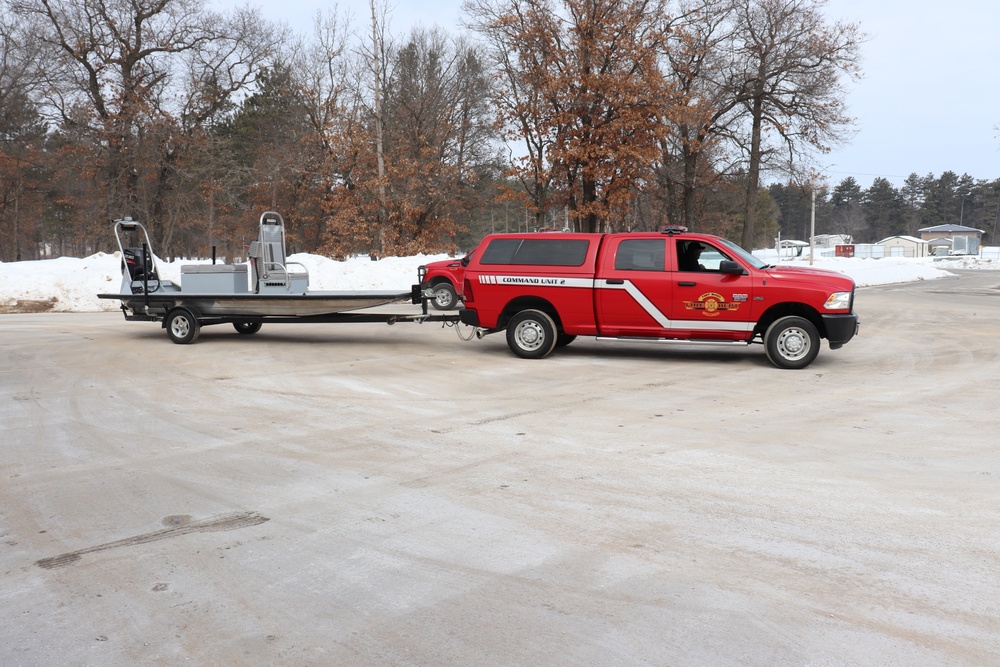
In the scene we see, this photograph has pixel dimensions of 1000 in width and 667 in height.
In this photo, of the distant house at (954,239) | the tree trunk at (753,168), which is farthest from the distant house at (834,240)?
the tree trunk at (753,168)

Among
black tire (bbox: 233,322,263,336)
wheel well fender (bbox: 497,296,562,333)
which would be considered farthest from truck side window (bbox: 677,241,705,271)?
black tire (bbox: 233,322,263,336)

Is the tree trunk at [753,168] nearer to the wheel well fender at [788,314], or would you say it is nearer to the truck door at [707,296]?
the truck door at [707,296]

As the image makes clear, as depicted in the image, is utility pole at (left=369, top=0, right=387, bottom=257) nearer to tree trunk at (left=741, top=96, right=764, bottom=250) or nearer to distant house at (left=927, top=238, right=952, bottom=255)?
tree trunk at (left=741, top=96, right=764, bottom=250)

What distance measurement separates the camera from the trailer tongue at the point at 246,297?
12.9 meters

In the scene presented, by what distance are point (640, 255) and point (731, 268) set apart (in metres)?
1.31

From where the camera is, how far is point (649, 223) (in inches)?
2168

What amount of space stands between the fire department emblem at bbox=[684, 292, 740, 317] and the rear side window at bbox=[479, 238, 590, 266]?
5.89ft

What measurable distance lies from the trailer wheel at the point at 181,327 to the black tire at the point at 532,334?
5.60 meters

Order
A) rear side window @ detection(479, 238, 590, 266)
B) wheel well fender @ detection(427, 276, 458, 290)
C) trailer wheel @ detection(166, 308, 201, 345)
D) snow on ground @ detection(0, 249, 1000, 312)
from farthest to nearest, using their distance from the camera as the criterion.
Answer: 1. snow on ground @ detection(0, 249, 1000, 312)
2. wheel well fender @ detection(427, 276, 458, 290)
3. trailer wheel @ detection(166, 308, 201, 345)
4. rear side window @ detection(479, 238, 590, 266)

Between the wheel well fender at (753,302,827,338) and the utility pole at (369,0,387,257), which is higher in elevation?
the utility pole at (369,0,387,257)

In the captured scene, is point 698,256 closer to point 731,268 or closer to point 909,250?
point 731,268

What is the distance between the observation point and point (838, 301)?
1068 centimetres

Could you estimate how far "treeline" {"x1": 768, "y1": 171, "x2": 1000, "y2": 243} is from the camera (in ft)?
450

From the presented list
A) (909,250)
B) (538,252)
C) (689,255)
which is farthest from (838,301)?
(909,250)
